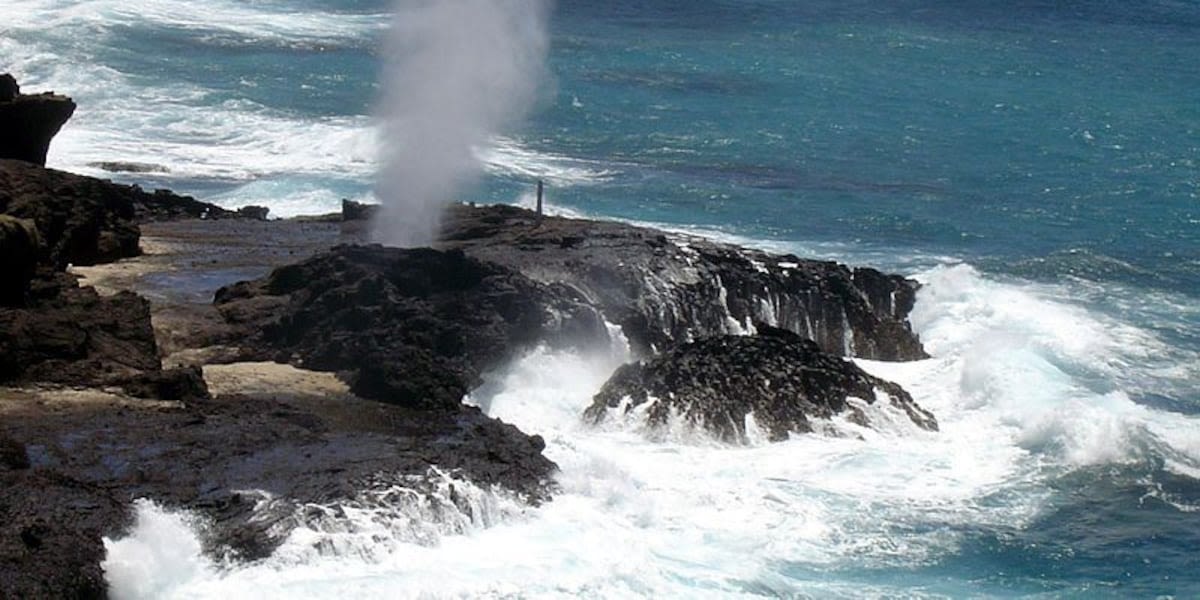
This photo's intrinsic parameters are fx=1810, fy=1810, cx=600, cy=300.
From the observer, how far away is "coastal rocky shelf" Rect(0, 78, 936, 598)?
1767cm

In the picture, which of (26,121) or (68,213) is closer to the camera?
(68,213)

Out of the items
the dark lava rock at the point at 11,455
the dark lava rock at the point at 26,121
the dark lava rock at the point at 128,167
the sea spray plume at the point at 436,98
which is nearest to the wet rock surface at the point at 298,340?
the dark lava rock at the point at 11,455

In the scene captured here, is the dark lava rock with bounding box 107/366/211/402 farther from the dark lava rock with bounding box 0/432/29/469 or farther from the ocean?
the ocean

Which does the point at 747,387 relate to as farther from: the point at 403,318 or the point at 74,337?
the point at 74,337

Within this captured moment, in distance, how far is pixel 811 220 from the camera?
42.8 metres

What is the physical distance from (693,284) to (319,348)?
7.12 meters

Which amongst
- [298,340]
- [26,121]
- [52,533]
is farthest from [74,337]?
[26,121]

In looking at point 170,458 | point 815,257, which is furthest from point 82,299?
point 815,257

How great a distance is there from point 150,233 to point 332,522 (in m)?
14.7

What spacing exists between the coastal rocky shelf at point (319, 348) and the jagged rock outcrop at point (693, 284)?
41 mm

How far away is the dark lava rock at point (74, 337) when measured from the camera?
20000 millimetres

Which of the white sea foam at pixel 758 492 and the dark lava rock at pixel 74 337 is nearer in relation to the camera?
the white sea foam at pixel 758 492

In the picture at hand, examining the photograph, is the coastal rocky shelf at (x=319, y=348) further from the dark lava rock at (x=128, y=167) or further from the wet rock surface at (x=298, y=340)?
the dark lava rock at (x=128, y=167)

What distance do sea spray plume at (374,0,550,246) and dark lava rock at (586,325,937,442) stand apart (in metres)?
6.56
